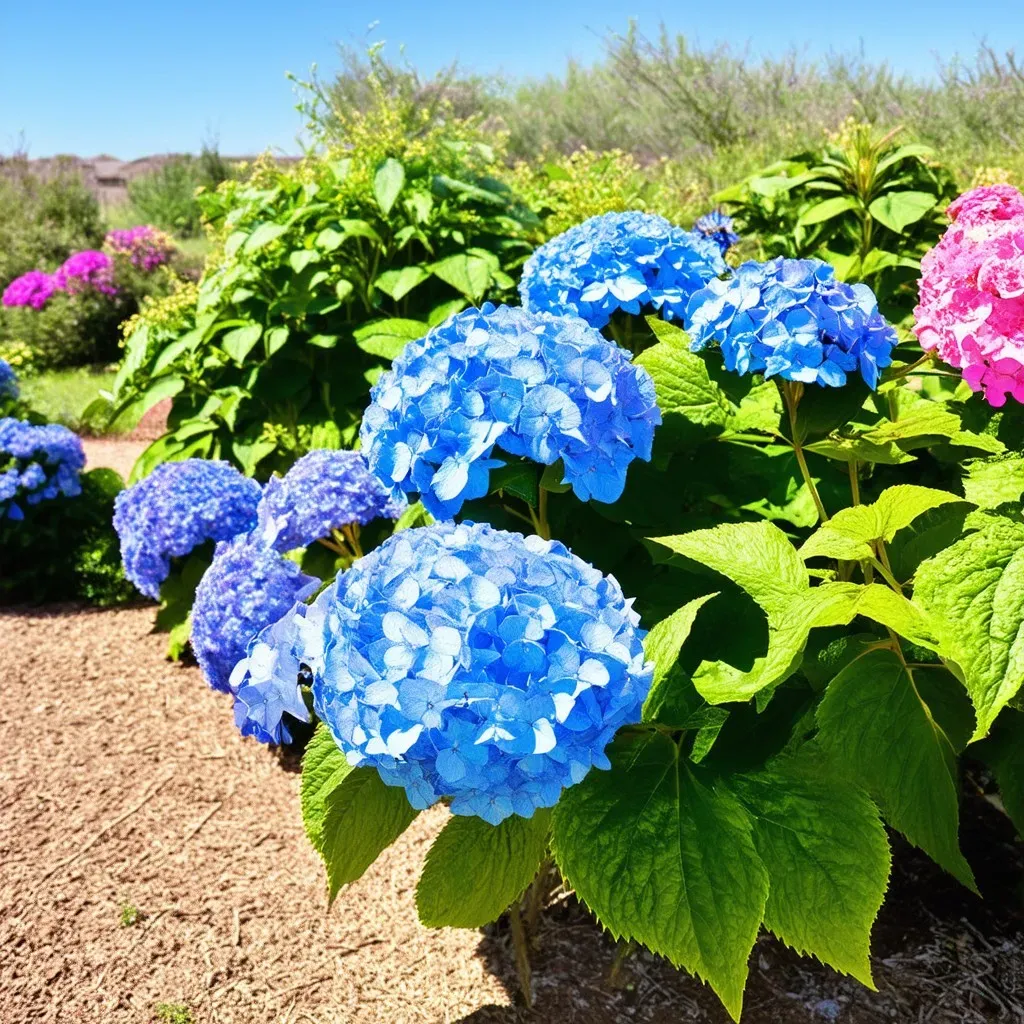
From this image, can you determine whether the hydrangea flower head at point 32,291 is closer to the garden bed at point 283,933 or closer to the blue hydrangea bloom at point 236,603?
the garden bed at point 283,933

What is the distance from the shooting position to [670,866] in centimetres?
111

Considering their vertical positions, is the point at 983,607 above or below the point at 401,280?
below

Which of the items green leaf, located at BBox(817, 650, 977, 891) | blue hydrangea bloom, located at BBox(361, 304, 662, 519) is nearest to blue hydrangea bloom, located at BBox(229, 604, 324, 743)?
blue hydrangea bloom, located at BBox(361, 304, 662, 519)

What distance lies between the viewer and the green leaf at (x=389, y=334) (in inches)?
117

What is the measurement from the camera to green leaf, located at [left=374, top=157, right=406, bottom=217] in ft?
10.7

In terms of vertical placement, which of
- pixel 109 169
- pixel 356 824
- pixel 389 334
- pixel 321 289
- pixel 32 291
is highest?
pixel 109 169

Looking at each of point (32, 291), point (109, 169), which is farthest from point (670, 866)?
point (109, 169)

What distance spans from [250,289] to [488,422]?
8.99 ft

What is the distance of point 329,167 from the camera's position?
3703mm

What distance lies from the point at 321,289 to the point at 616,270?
190cm

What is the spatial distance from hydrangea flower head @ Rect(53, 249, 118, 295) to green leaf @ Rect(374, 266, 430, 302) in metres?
8.56

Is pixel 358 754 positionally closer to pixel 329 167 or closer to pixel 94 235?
pixel 329 167

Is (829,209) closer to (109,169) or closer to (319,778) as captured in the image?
(319,778)

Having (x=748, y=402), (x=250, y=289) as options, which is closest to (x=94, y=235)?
(x=250, y=289)
